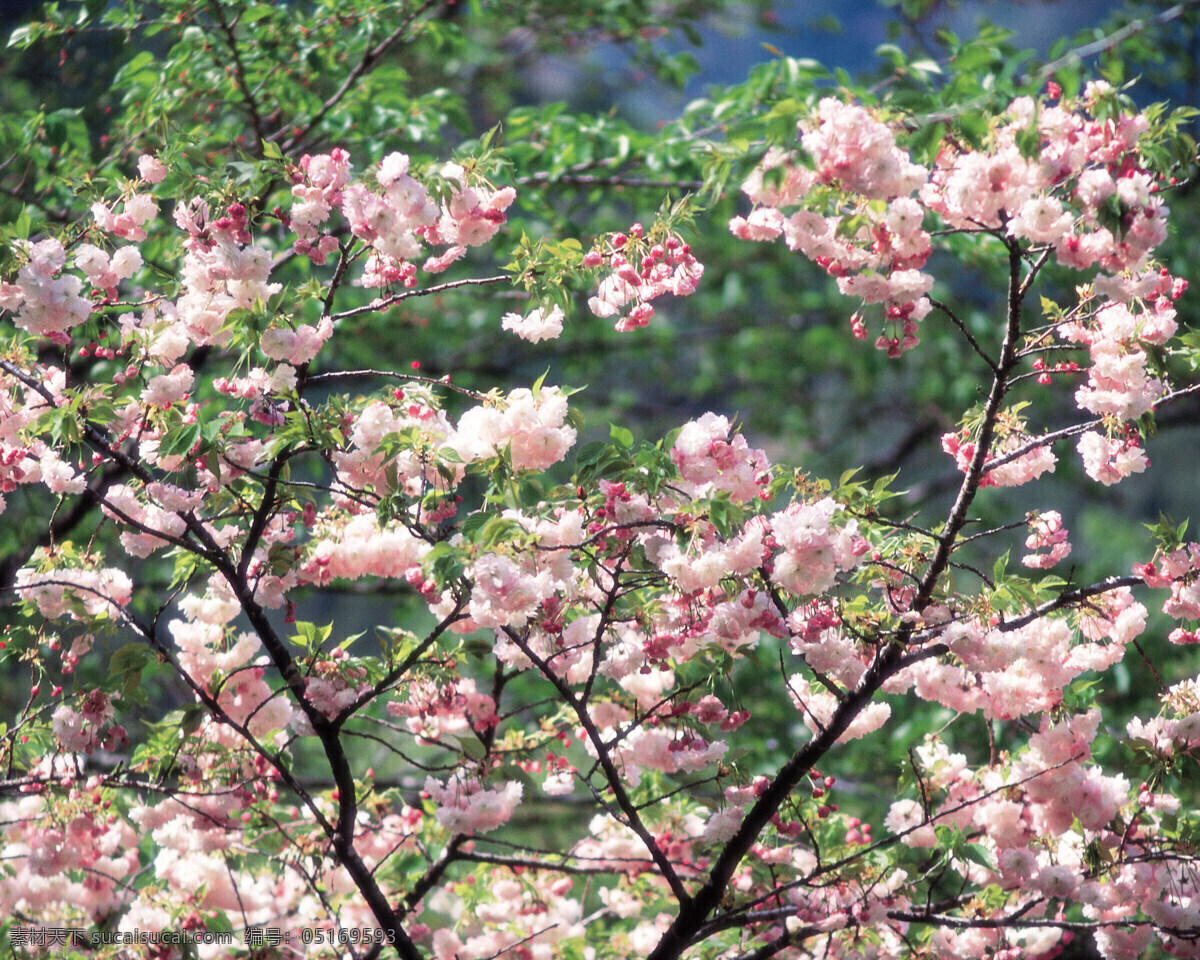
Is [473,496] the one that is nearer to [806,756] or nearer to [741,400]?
[741,400]

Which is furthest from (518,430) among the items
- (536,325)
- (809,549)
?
(809,549)

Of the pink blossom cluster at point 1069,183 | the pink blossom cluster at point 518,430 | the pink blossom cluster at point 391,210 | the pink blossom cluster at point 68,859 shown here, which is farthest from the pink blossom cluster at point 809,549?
the pink blossom cluster at point 68,859

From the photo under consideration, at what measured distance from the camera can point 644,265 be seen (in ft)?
5.35

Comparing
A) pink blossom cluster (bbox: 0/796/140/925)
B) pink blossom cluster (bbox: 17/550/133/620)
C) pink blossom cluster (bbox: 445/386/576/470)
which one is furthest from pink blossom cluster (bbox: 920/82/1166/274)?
pink blossom cluster (bbox: 0/796/140/925)

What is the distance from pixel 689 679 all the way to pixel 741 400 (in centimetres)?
388


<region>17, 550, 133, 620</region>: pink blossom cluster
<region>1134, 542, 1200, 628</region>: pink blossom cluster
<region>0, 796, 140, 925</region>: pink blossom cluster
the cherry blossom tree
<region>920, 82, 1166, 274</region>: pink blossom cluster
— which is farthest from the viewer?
<region>0, 796, 140, 925</region>: pink blossom cluster

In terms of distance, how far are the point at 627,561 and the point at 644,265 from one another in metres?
0.45

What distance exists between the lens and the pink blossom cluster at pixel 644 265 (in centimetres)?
162

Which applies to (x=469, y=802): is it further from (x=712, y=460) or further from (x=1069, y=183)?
(x=1069, y=183)

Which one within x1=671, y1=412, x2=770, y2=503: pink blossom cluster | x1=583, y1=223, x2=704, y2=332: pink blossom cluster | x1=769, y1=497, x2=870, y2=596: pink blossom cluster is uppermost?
x1=583, y1=223, x2=704, y2=332: pink blossom cluster

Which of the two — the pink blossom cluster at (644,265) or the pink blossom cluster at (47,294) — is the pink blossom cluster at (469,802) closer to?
the pink blossom cluster at (644,265)

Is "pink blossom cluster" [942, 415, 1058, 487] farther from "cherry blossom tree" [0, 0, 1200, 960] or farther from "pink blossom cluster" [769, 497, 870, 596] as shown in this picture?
"pink blossom cluster" [769, 497, 870, 596]

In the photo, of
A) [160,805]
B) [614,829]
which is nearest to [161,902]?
[160,805]

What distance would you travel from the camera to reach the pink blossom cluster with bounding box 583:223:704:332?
1.62 m
